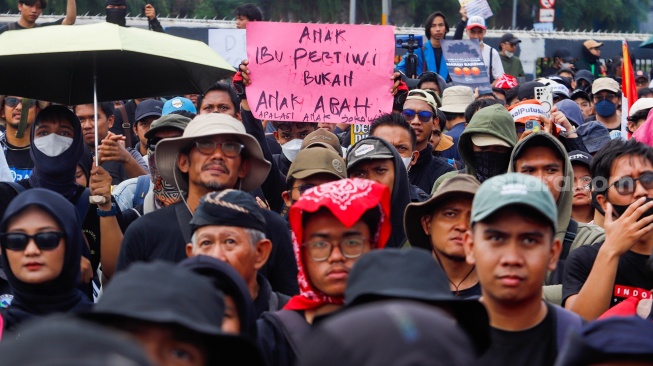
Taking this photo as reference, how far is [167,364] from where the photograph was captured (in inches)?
109

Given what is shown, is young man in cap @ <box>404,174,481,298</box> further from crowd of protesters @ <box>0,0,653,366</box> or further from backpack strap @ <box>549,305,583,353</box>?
backpack strap @ <box>549,305,583,353</box>

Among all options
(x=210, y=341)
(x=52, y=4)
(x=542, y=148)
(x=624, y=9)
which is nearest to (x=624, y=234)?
(x=542, y=148)

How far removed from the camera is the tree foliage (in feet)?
93.2

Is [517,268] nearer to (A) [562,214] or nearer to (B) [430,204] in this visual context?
(B) [430,204]

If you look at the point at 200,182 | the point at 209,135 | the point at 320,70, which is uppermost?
the point at 320,70

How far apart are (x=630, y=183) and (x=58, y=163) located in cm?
288

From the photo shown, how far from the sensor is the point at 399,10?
1325 inches

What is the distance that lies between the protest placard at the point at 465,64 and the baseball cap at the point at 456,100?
84.8 inches

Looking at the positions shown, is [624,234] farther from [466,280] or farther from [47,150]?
[47,150]

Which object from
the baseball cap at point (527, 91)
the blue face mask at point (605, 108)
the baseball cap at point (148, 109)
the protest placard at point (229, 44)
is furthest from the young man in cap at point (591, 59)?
the baseball cap at point (148, 109)

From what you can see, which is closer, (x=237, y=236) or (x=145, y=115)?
(x=237, y=236)

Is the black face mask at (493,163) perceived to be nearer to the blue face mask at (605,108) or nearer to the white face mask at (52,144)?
the white face mask at (52,144)

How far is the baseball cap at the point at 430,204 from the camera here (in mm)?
5156

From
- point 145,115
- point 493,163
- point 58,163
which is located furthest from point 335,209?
point 145,115
